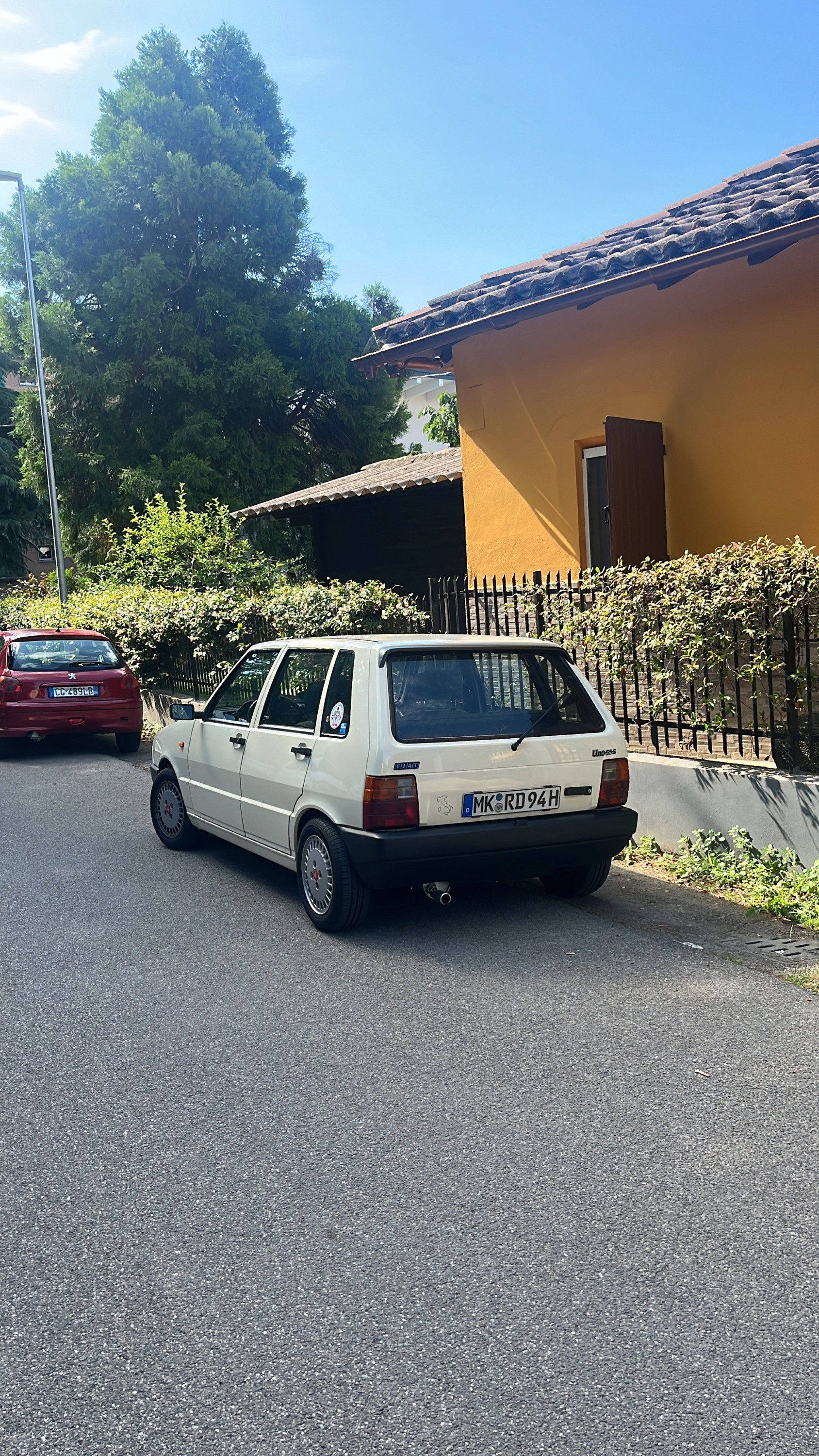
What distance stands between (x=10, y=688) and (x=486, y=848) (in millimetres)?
9512

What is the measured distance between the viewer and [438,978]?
18.1 ft

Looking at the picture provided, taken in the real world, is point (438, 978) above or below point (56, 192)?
below

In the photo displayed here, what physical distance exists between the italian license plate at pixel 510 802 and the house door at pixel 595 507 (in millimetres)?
6283

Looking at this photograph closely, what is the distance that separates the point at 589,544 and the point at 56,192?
1179 inches

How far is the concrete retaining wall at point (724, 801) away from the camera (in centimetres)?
688

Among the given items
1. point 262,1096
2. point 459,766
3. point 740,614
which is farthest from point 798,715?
point 262,1096

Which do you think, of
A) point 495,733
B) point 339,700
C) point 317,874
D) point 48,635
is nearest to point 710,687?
point 495,733

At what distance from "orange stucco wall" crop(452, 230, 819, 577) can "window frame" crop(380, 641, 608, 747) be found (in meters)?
4.68

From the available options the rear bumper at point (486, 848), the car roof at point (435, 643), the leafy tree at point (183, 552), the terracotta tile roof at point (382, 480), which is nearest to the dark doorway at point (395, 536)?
the terracotta tile roof at point (382, 480)

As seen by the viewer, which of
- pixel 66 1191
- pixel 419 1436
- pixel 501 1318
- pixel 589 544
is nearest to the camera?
pixel 419 1436

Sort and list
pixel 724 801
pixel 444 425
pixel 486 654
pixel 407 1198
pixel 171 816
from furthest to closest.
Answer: pixel 444 425, pixel 171 816, pixel 724 801, pixel 486 654, pixel 407 1198

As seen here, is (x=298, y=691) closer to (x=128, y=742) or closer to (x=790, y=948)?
(x=790, y=948)

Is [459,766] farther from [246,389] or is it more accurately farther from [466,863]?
[246,389]

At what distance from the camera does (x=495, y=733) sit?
6297 millimetres
